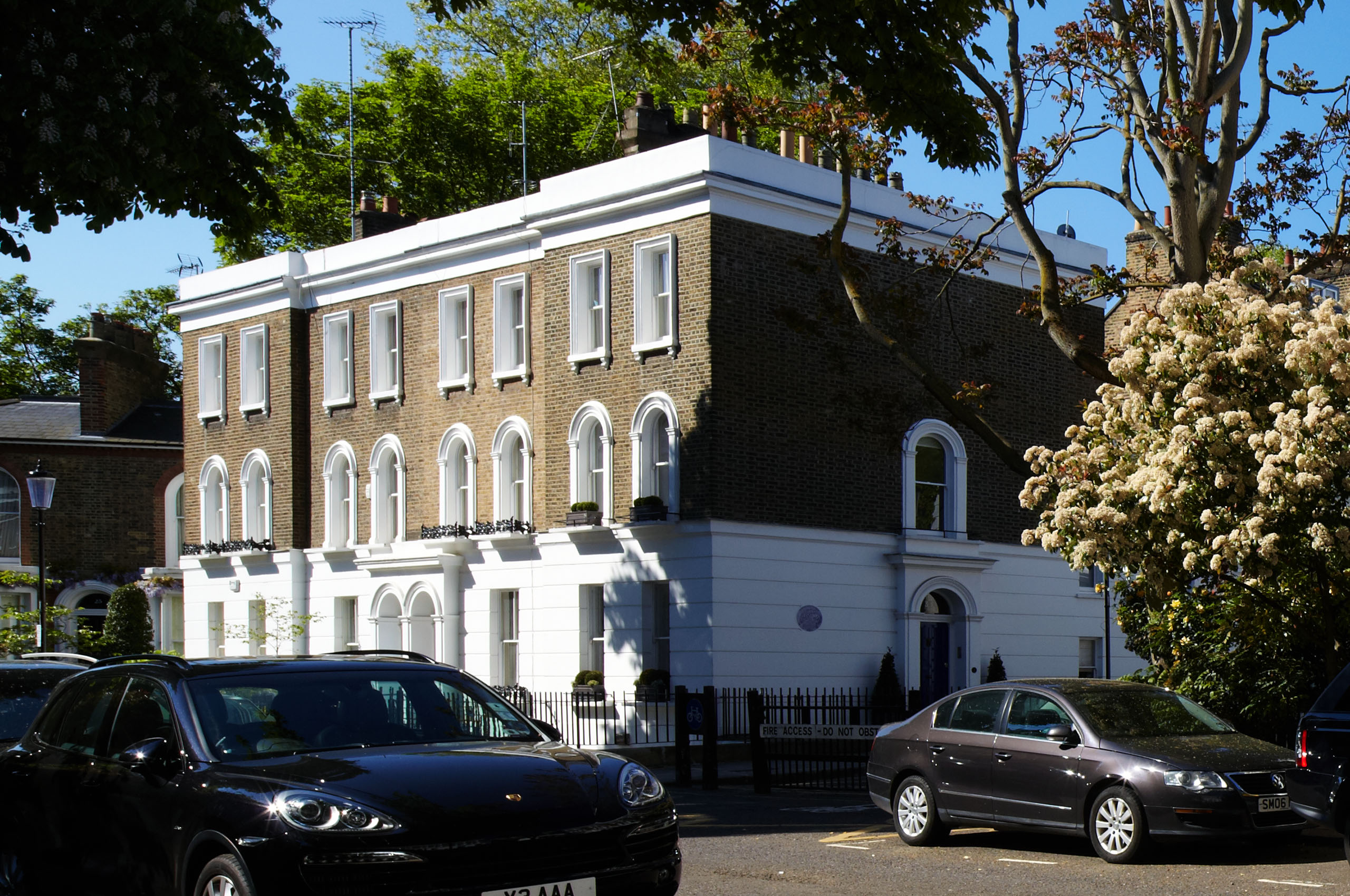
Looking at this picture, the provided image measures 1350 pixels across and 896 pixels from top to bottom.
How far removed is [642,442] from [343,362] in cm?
976

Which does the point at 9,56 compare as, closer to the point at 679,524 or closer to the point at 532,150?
the point at 679,524

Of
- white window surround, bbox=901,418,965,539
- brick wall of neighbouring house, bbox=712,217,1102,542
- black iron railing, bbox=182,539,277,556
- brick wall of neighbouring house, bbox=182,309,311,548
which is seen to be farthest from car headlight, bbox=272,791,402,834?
black iron railing, bbox=182,539,277,556

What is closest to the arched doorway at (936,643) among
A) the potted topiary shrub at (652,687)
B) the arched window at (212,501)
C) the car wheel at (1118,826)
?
the potted topiary shrub at (652,687)

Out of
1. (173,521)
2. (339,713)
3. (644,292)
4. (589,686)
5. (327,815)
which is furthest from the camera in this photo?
(173,521)

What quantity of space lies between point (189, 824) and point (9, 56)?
9.15 metres

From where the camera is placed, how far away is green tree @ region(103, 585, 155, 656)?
42.6 metres

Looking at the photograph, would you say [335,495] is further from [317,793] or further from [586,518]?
[317,793]

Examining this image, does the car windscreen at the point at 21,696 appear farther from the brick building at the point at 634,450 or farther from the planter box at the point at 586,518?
the planter box at the point at 586,518

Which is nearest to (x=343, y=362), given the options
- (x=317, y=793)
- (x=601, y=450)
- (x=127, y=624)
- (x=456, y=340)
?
(x=456, y=340)

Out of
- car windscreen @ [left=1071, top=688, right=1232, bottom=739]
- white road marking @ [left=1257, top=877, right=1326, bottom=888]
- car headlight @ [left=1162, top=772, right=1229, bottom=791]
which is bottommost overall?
white road marking @ [left=1257, top=877, right=1326, bottom=888]

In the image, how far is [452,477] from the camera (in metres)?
33.8

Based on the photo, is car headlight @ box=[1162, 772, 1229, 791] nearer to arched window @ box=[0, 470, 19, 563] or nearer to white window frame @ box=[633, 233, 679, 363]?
white window frame @ box=[633, 233, 679, 363]

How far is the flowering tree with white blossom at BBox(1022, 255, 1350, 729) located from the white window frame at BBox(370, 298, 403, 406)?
62.2 feet

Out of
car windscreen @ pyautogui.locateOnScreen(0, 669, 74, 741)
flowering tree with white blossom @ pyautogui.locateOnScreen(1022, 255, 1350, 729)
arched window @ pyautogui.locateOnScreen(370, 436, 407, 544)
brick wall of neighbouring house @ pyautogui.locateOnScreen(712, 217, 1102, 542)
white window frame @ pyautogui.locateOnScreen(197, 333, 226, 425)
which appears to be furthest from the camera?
white window frame @ pyautogui.locateOnScreen(197, 333, 226, 425)
